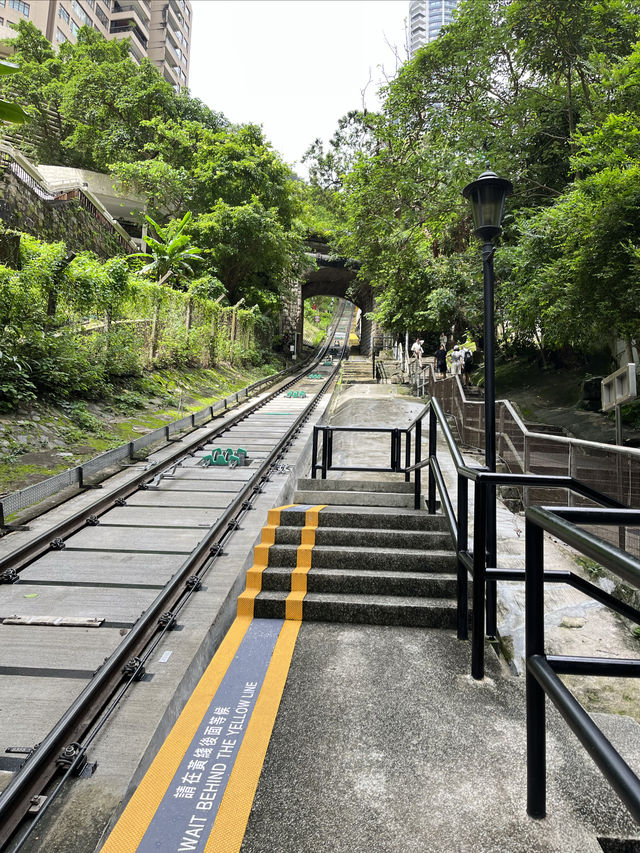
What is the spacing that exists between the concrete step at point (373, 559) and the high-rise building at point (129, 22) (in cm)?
4373

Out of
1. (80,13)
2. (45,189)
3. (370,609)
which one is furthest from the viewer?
(80,13)

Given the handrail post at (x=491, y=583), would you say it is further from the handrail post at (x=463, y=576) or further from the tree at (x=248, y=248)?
the tree at (x=248, y=248)

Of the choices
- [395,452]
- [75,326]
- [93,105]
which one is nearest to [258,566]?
[395,452]

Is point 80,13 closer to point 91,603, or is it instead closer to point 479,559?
point 91,603

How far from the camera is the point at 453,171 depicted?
992cm

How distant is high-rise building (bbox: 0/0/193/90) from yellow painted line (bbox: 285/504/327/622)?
43.3 metres

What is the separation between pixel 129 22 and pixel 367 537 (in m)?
68.2

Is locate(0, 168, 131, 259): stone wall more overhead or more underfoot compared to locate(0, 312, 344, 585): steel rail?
more overhead

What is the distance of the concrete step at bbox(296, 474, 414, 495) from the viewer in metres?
5.20

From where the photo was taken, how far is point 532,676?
1.57 meters

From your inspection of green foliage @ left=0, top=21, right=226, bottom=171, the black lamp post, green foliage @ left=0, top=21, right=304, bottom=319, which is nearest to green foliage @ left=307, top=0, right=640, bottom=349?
the black lamp post

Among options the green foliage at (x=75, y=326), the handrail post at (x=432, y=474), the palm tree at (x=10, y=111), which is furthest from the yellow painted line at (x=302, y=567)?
the green foliage at (x=75, y=326)

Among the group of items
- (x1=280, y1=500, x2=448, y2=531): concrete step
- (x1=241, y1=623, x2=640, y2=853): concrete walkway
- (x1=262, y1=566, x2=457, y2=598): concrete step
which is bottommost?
(x1=241, y1=623, x2=640, y2=853): concrete walkway

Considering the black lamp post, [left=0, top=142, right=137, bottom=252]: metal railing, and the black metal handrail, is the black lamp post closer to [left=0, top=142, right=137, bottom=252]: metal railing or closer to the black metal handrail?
the black metal handrail
